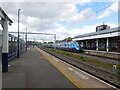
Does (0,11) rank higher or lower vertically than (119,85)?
higher

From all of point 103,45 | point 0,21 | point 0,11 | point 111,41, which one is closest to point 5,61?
point 0,21

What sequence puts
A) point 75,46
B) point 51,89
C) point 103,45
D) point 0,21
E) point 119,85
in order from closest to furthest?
1. point 51,89
2. point 119,85
3. point 0,21
4. point 75,46
5. point 103,45

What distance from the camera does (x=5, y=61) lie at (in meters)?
19.8

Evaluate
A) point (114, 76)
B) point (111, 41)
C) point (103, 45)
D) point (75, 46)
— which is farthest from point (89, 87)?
point (103, 45)

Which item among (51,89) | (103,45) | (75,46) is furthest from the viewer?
(103,45)

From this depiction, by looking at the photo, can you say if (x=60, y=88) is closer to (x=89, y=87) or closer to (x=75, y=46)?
(x=89, y=87)

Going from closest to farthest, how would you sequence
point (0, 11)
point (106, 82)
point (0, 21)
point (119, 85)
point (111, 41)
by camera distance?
1. point (119, 85)
2. point (106, 82)
3. point (0, 11)
4. point (0, 21)
5. point (111, 41)

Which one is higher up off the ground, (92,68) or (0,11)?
(0,11)

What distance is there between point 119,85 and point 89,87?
1.45 m

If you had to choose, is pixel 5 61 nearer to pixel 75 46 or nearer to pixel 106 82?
pixel 106 82

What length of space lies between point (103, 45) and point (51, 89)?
6544cm

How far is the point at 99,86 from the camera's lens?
1314 cm

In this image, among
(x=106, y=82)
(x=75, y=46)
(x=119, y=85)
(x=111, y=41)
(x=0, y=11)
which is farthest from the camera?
(x=111, y=41)

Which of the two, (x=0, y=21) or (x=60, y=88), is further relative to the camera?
(x=0, y=21)
